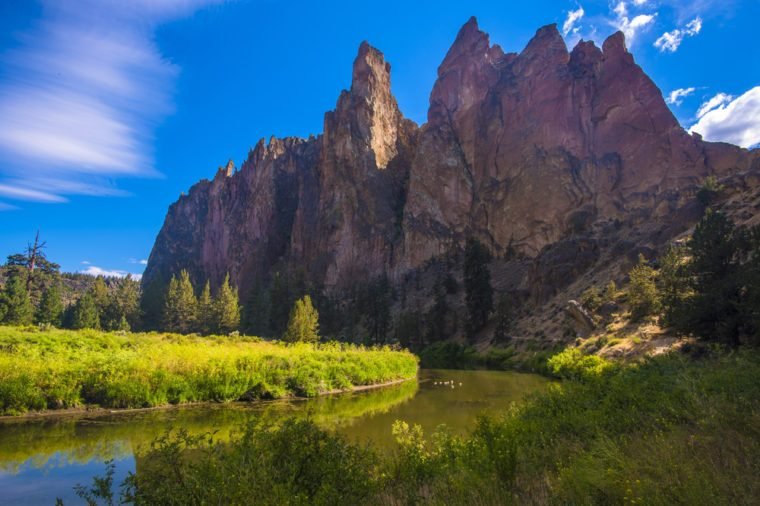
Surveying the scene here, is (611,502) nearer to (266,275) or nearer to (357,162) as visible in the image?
(357,162)

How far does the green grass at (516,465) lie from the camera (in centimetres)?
599

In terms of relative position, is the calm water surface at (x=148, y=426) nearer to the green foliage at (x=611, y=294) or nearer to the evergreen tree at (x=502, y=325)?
the green foliage at (x=611, y=294)

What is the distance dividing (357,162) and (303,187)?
75.8 ft

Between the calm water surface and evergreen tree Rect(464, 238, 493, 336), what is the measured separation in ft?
139

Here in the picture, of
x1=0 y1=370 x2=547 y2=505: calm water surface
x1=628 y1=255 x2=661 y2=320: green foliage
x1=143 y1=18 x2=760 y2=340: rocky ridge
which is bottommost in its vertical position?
x1=0 y1=370 x2=547 y2=505: calm water surface

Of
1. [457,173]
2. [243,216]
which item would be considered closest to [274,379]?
[457,173]

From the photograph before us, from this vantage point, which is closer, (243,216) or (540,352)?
(540,352)

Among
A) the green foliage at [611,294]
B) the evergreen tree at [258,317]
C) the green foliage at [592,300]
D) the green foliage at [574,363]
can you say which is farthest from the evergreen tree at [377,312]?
the green foliage at [574,363]

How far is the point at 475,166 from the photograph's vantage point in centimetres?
11188

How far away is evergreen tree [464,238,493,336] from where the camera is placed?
72375 mm

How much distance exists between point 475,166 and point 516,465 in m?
Answer: 109

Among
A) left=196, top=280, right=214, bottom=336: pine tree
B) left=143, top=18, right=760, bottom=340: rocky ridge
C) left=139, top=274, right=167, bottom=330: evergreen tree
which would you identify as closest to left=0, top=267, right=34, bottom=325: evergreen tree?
left=196, top=280, right=214, bottom=336: pine tree

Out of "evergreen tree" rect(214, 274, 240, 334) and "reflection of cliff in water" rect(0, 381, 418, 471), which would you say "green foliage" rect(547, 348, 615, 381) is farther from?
"evergreen tree" rect(214, 274, 240, 334)

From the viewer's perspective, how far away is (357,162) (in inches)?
4660
